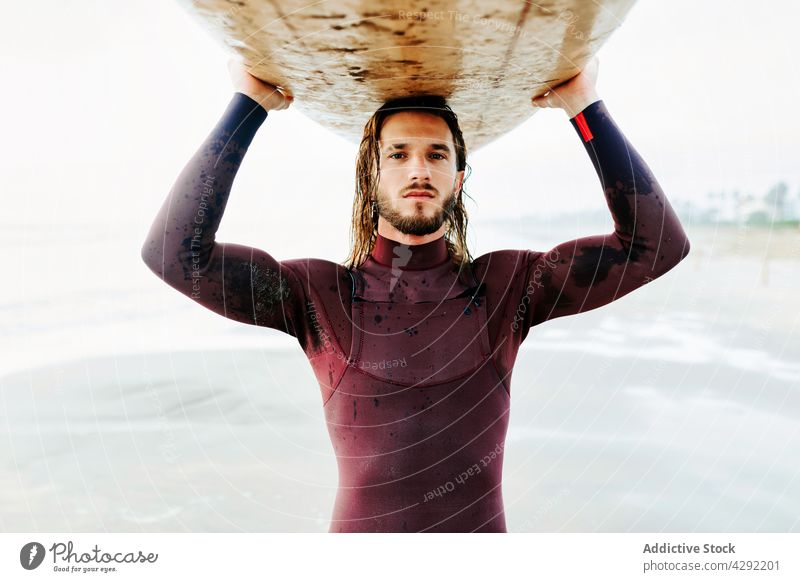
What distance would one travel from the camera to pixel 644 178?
1.04 m

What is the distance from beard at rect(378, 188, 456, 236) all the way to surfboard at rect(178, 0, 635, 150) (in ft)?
0.58

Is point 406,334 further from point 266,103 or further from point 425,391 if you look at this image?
point 266,103

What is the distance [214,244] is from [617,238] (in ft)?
2.15

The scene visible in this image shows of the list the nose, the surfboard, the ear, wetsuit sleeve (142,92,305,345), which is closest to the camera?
the surfboard

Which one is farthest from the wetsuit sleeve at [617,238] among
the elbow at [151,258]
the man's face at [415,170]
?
the elbow at [151,258]

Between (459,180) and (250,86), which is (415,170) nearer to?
(459,180)

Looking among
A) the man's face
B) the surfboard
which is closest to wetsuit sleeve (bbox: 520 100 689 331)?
the surfboard

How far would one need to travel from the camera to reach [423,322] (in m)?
1.09

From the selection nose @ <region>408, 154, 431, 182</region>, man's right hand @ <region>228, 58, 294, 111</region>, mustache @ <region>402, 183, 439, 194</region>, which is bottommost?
mustache @ <region>402, 183, 439, 194</region>

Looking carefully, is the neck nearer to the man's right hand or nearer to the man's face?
the man's face

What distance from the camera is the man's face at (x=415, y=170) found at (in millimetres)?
1093

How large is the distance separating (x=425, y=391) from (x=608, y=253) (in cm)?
38

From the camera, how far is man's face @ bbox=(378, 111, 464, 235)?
1093 mm
